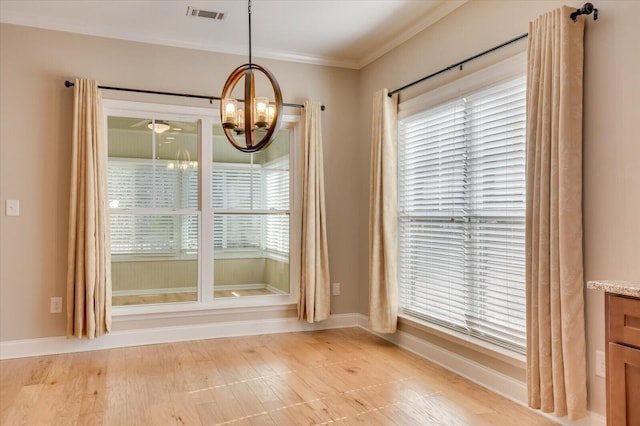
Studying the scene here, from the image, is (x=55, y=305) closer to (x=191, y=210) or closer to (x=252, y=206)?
(x=191, y=210)

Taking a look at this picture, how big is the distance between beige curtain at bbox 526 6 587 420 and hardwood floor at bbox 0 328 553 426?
1.13 feet

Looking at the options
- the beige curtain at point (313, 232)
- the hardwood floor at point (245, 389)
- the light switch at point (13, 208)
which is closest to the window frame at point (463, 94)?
the hardwood floor at point (245, 389)

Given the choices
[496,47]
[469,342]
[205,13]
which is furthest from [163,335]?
[496,47]

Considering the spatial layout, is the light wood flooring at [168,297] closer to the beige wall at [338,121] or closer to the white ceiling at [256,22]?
the beige wall at [338,121]

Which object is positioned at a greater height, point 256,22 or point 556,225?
point 256,22

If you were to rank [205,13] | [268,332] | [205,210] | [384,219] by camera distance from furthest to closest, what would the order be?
[268,332]
[205,210]
[384,219]
[205,13]

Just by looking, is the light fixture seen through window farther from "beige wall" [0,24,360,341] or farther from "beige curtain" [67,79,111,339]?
"beige curtain" [67,79,111,339]

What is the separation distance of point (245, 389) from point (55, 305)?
187 centimetres

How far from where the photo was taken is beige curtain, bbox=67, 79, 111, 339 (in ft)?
12.4

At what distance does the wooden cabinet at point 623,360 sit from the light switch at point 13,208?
3.99 metres

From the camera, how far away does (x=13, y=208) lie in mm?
3779

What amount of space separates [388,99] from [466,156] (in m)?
1.06

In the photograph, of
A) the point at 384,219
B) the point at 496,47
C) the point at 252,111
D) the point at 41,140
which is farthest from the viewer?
the point at 384,219

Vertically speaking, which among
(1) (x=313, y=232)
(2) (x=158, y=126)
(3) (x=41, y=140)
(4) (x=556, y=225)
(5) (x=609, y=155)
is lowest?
(1) (x=313, y=232)
